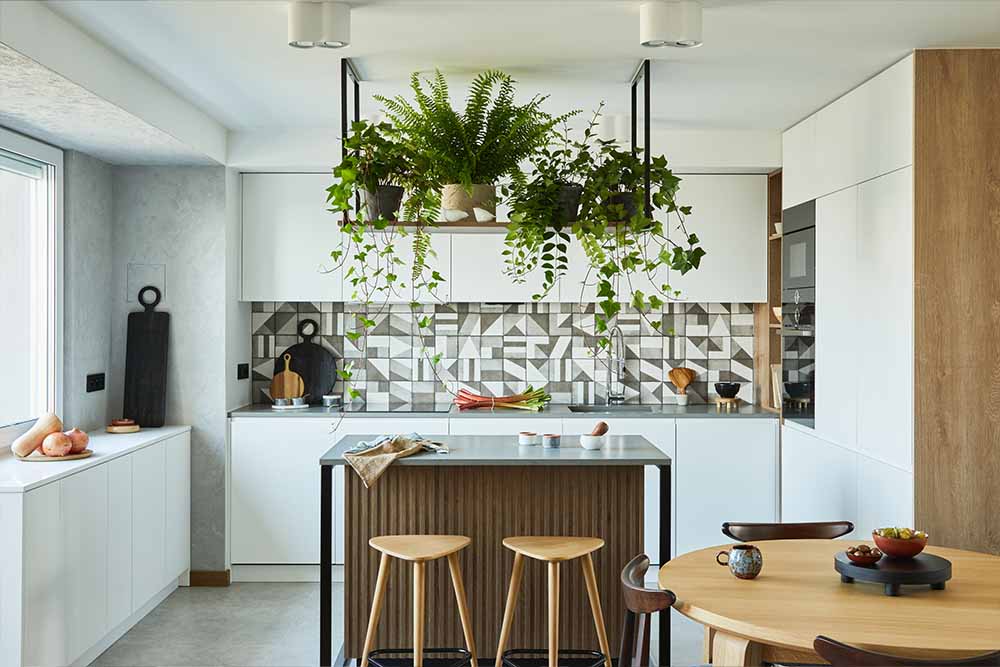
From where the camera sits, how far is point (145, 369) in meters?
5.29

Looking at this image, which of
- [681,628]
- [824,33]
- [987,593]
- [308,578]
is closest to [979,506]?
[987,593]

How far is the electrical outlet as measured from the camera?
201 inches

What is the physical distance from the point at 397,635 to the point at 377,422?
168 centimetres

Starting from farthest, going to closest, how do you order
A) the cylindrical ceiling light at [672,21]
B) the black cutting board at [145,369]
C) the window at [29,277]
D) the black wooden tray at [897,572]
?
1. the black cutting board at [145,369]
2. the window at [29,277]
3. the cylindrical ceiling light at [672,21]
4. the black wooden tray at [897,572]

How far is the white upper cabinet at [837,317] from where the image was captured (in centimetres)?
436

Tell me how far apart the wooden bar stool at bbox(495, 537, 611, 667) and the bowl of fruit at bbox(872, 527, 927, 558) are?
118 centimetres

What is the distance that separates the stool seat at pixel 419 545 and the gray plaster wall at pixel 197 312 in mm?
1991

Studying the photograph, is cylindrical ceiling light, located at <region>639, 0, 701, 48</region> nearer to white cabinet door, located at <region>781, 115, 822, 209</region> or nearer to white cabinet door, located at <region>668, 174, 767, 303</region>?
white cabinet door, located at <region>781, 115, 822, 209</region>

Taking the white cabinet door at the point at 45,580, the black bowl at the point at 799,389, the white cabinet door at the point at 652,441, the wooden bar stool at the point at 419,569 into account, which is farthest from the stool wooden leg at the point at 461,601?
the black bowl at the point at 799,389

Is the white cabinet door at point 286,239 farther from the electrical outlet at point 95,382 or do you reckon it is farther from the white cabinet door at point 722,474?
the white cabinet door at point 722,474

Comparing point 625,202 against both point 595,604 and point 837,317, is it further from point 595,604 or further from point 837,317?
point 595,604

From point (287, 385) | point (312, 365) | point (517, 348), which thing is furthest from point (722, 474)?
point (287, 385)

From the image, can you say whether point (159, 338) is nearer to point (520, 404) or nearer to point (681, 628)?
point (520, 404)

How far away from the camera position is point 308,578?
5527 millimetres
